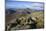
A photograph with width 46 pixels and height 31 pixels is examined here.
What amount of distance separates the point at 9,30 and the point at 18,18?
128mm

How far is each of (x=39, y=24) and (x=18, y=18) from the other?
0.65 feet

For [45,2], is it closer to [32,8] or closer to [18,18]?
[32,8]

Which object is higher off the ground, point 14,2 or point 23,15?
point 14,2

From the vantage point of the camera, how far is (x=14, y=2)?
720mm

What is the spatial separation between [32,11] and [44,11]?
112 mm

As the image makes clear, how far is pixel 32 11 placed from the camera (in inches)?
29.2

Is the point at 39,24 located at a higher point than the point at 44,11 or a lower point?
lower

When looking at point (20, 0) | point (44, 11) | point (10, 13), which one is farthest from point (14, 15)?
point (44, 11)

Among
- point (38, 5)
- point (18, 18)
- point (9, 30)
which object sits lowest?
point (9, 30)

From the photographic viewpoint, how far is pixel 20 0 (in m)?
0.73

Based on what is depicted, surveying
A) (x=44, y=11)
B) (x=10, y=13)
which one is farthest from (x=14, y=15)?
(x=44, y=11)

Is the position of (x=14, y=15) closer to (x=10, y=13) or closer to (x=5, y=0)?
(x=10, y=13)

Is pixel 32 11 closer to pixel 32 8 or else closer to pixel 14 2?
pixel 32 8

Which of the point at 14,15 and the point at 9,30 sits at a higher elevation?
the point at 14,15
